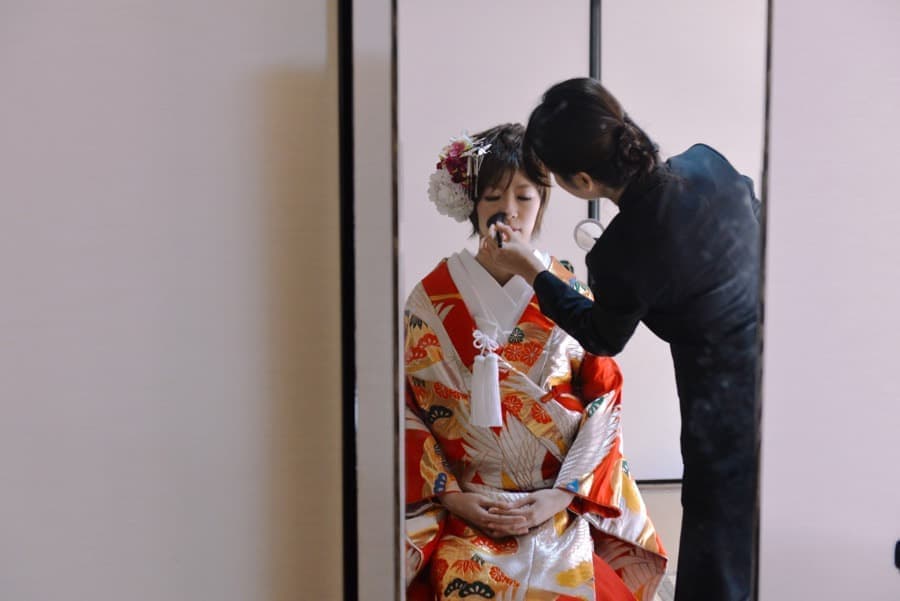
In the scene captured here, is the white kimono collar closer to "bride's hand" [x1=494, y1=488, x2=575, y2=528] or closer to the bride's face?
the bride's face

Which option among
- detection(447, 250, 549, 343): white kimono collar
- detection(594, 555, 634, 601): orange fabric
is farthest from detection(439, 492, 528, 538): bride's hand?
detection(447, 250, 549, 343): white kimono collar

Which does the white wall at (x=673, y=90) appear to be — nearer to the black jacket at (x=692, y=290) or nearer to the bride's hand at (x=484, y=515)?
the black jacket at (x=692, y=290)

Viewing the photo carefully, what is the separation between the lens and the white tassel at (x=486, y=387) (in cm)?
91

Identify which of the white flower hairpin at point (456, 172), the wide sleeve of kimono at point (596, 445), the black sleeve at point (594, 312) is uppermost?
the white flower hairpin at point (456, 172)

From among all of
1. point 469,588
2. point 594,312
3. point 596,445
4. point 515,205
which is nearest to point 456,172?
point 515,205

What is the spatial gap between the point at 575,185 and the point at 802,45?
38 cm

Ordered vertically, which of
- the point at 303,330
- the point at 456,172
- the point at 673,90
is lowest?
the point at 303,330

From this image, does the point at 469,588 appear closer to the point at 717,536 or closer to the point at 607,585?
the point at 607,585

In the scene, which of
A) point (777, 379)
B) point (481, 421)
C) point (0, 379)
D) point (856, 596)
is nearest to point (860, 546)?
point (856, 596)

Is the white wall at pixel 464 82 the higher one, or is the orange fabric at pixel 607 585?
the white wall at pixel 464 82

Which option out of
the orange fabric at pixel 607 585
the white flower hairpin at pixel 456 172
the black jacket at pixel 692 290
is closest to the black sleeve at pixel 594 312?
the black jacket at pixel 692 290

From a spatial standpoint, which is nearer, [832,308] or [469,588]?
[469,588]

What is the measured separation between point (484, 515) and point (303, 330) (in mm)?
345

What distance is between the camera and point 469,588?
90 cm
